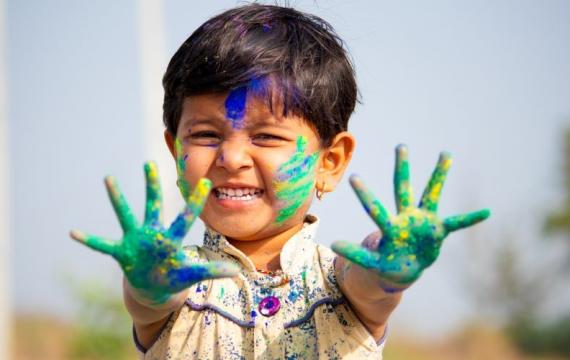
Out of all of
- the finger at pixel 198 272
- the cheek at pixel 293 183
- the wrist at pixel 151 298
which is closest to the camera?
the finger at pixel 198 272

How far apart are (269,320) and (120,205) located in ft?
2.34

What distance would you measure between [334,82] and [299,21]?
272 mm

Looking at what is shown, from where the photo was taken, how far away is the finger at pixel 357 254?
2.42m

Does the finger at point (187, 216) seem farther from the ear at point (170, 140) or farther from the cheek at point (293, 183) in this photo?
the ear at point (170, 140)

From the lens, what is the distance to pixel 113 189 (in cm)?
243

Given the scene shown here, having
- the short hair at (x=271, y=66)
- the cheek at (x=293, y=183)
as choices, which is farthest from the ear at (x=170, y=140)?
the cheek at (x=293, y=183)

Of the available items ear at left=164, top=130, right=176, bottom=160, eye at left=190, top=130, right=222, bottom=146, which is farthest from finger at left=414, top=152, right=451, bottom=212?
ear at left=164, top=130, right=176, bottom=160

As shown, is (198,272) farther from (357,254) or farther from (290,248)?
(290,248)

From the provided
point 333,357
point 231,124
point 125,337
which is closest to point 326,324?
point 333,357

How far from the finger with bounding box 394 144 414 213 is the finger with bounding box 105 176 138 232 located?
0.74 m

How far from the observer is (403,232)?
2.43m

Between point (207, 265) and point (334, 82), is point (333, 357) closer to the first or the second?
point (207, 265)

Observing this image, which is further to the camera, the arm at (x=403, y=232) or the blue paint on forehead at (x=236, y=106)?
the blue paint on forehead at (x=236, y=106)

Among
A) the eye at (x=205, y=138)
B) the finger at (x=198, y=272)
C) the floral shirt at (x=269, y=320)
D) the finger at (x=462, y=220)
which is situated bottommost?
the floral shirt at (x=269, y=320)
